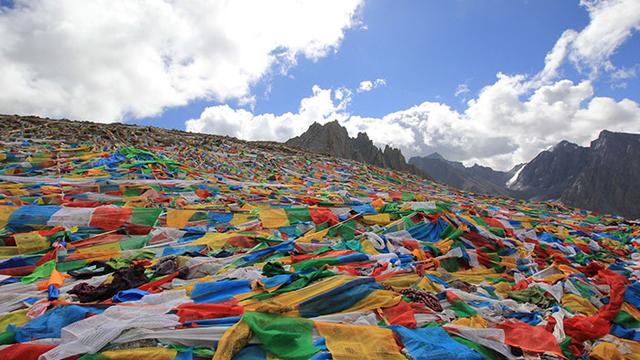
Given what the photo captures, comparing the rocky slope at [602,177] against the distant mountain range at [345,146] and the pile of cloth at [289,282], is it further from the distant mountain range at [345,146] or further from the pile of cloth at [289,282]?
→ the pile of cloth at [289,282]

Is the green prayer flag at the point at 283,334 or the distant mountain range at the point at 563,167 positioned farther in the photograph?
the distant mountain range at the point at 563,167

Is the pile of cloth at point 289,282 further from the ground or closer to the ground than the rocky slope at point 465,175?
closer to the ground

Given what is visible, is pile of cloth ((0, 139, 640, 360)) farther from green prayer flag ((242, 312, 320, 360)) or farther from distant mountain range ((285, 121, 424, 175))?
distant mountain range ((285, 121, 424, 175))

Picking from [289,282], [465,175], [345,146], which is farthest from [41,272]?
[465,175]

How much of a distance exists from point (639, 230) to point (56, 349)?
54.5ft

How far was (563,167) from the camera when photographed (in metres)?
127

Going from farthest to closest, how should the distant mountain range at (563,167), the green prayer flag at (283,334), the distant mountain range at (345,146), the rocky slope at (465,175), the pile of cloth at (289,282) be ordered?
the rocky slope at (465,175) → the distant mountain range at (563,167) → the distant mountain range at (345,146) → the pile of cloth at (289,282) → the green prayer flag at (283,334)

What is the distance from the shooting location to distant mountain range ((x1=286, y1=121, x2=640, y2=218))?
6139 cm

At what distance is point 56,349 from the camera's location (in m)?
2.38

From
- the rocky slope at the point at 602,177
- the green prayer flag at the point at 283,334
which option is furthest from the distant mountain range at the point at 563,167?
the green prayer flag at the point at 283,334

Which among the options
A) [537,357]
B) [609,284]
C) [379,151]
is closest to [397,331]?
[537,357]

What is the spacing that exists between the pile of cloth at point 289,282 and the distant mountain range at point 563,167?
29.9 meters

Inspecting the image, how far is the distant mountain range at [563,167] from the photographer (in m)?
61.4

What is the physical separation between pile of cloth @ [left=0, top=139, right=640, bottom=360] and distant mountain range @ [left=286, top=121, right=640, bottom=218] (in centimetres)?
2986
